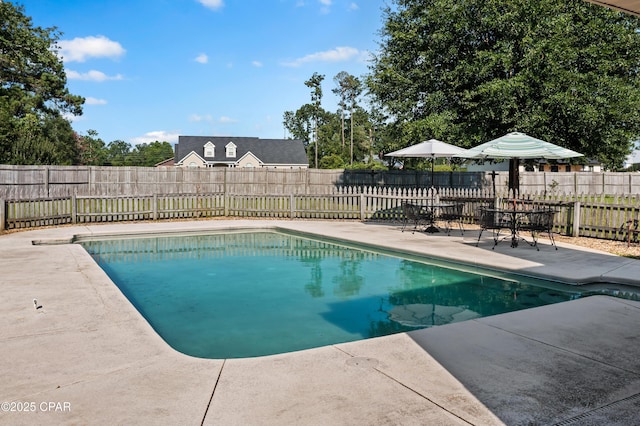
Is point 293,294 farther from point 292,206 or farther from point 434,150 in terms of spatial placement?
point 292,206

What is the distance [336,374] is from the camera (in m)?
3.71

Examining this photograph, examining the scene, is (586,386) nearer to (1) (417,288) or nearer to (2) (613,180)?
(1) (417,288)

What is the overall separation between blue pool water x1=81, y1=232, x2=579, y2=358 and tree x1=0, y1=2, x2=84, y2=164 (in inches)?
650

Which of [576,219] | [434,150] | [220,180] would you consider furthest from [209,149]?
[576,219]

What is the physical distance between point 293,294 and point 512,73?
12090mm

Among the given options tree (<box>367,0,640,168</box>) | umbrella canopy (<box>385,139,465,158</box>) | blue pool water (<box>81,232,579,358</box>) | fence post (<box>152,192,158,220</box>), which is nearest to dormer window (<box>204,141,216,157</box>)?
fence post (<box>152,192,158,220</box>)

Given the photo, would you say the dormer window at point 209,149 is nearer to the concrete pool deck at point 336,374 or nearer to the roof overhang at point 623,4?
the concrete pool deck at point 336,374

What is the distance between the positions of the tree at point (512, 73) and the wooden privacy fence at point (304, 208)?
2367 mm

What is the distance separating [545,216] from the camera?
10383 millimetres

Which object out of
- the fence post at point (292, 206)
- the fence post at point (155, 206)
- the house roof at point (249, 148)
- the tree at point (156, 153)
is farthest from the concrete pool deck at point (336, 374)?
the tree at point (156, 153)

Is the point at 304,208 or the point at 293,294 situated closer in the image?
the point at 293,294

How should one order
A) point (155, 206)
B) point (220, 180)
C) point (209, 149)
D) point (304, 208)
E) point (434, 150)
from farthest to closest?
point (209, 149), point (220, 180), point (304, 208), point (155, 206), point (434, 150)

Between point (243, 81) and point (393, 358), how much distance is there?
79.5ft

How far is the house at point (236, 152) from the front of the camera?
5078 cm
